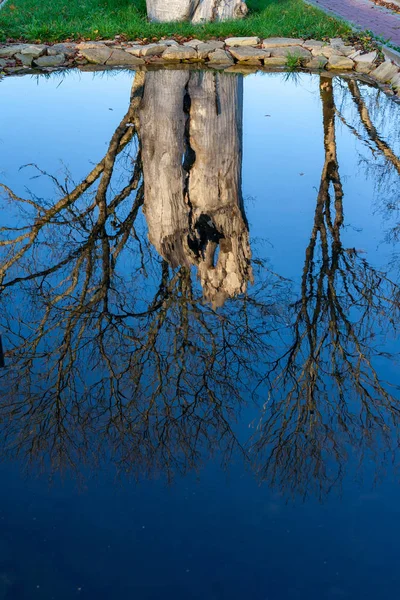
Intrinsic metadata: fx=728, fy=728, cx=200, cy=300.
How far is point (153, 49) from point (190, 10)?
2.14 meters

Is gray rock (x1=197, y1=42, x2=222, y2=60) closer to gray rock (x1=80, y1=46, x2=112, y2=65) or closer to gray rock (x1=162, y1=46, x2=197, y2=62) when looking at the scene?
gray rock (x1=162, y1=46, x2=197, y2=62)

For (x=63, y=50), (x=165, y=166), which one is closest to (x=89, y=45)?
(x=63, y=50)

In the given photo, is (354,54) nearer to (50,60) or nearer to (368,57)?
(368,57)

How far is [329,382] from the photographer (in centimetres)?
490

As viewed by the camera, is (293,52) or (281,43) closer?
(293,52)

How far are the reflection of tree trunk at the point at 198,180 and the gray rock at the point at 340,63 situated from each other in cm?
221

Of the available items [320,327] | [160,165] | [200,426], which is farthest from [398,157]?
[200,426]

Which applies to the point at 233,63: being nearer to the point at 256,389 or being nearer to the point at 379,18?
the point at 379,18

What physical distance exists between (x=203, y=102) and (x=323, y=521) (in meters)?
7.33

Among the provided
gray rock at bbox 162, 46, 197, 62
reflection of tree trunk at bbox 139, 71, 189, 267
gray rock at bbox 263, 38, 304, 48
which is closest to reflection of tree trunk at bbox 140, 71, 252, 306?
reflection of tree trunk at bbox 139, 71, 189, 267

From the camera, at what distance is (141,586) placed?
134 inches

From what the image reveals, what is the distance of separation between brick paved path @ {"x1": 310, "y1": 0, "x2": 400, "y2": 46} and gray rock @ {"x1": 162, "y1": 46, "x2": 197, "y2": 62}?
11.3 ft

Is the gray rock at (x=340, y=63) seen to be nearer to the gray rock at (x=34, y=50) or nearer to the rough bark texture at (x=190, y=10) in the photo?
the rough bark texture at (x=190, y=10)

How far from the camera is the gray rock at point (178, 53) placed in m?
12.3
